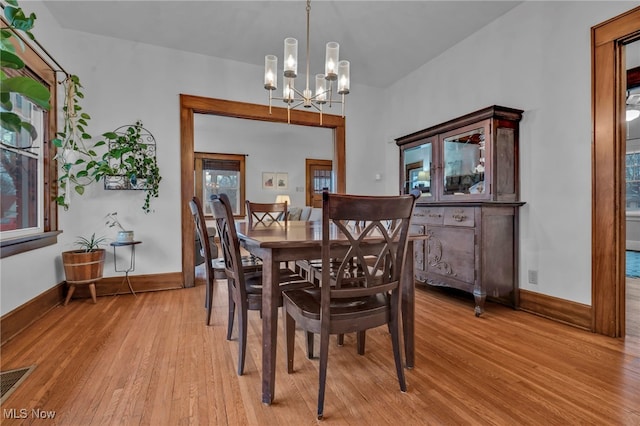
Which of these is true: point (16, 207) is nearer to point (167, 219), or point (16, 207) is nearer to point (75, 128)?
point (75, 128)

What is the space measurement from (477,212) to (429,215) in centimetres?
55

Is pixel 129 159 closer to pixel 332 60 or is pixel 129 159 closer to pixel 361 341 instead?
pixel 332 60

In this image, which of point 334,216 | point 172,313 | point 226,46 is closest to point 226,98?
point 226,46

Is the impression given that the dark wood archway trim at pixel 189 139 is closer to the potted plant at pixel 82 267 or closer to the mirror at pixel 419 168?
the potted plant at pixel 82 267

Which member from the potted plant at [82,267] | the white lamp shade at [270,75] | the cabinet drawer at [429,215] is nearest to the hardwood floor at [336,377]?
the potted plant at [82,267]

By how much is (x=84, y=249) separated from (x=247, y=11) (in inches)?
109

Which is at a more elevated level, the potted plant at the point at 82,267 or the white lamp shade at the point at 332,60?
the white lamp shade at the point at 332,60

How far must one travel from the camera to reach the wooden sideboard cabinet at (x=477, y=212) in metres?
2.65

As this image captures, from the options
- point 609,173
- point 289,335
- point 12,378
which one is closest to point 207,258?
point 289,335

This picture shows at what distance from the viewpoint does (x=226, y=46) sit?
347 cm

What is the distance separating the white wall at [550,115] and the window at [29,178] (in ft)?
12.6

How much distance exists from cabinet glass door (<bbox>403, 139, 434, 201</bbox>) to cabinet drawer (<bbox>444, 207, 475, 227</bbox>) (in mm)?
495

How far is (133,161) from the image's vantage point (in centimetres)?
324

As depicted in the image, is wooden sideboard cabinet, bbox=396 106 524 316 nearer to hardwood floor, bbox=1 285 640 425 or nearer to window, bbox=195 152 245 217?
hardwood floor, bbox=1 285 640 425
